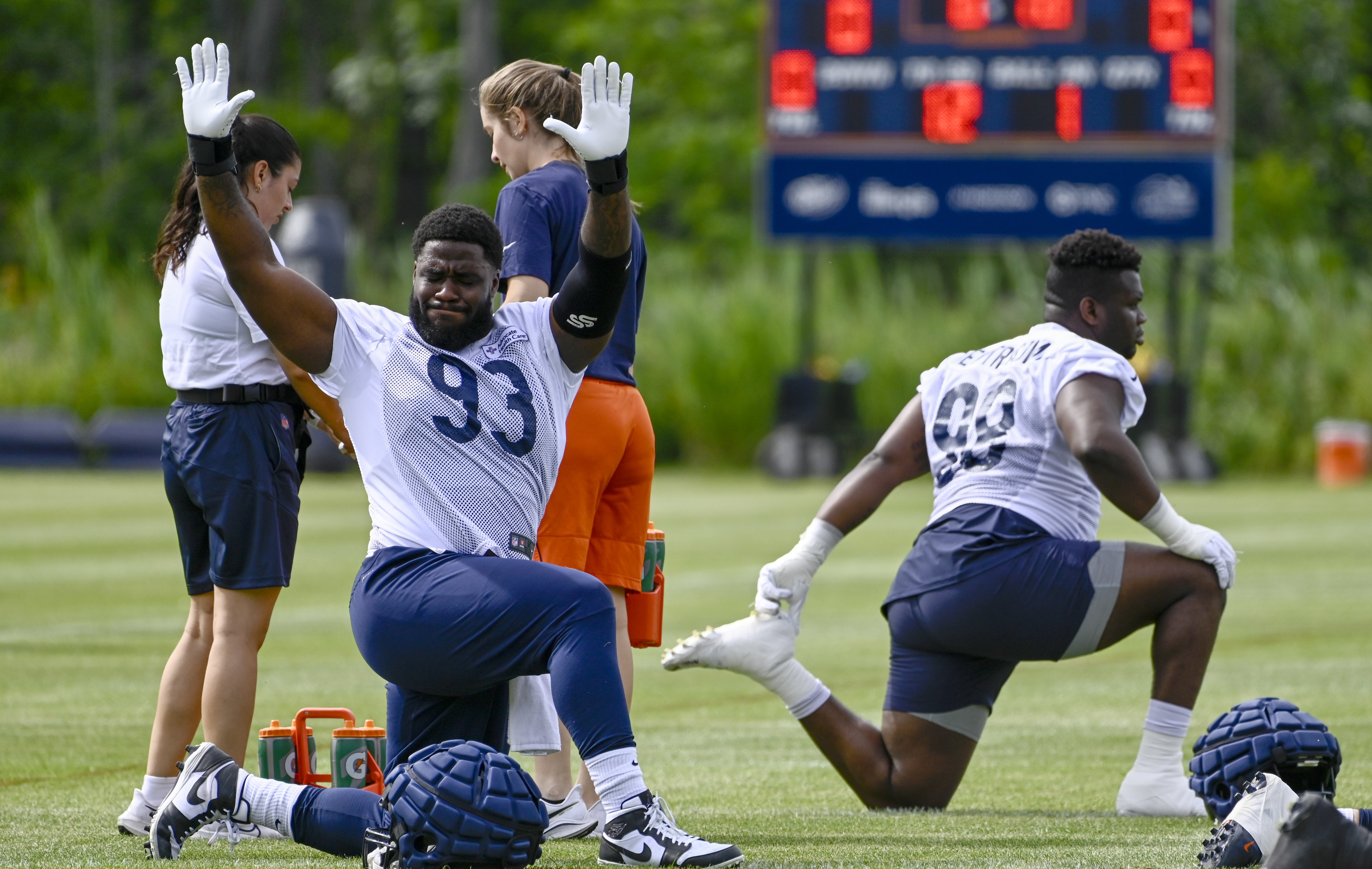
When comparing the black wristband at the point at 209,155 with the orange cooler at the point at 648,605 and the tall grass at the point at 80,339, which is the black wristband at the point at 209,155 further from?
the tall grass at the point at 80,339

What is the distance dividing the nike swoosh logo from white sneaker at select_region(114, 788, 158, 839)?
1431 mm

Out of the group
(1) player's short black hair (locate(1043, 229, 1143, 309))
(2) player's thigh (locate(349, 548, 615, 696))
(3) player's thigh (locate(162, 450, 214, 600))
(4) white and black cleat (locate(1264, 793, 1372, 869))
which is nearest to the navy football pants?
(2) player's thigh (locate(349, 548, 615, 696))

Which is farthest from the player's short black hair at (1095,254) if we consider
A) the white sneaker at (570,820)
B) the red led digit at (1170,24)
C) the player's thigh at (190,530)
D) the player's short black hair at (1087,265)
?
the red led digit at (1170,24)

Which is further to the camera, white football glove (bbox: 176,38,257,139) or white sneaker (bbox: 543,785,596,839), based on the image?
white sneaker (bbox: 543,785,596,839)

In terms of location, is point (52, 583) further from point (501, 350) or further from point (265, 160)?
point (501, 350)

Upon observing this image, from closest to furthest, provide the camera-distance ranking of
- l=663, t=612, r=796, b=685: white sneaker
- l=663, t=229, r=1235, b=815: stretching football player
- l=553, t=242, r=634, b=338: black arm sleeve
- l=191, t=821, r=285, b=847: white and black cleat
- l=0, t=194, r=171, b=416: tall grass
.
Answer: l=553, t=242, r=634, b=338: black arm sleeve → l=191, t=821, r=285, b=847: white and black cleat → l=663, t=229, r=1235, b=815: stretching football player → l=663, t=612, r=796, b=685: white sneaker → l=0, t=194, r=171, b=416: tall grass

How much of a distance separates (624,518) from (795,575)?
59 centimetres

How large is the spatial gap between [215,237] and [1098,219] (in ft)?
61.4

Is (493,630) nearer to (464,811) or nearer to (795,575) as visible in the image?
(464,811)

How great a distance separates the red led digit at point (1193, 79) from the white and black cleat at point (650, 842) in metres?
18.4

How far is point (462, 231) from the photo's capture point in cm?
434

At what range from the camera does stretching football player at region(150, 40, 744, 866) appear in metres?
4.14

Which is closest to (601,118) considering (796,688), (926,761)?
(796,688)

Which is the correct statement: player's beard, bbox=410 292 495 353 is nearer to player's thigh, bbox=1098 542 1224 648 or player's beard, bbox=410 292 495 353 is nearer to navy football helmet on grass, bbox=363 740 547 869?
navy football helmet on grass, bbox=363 740 547 869
